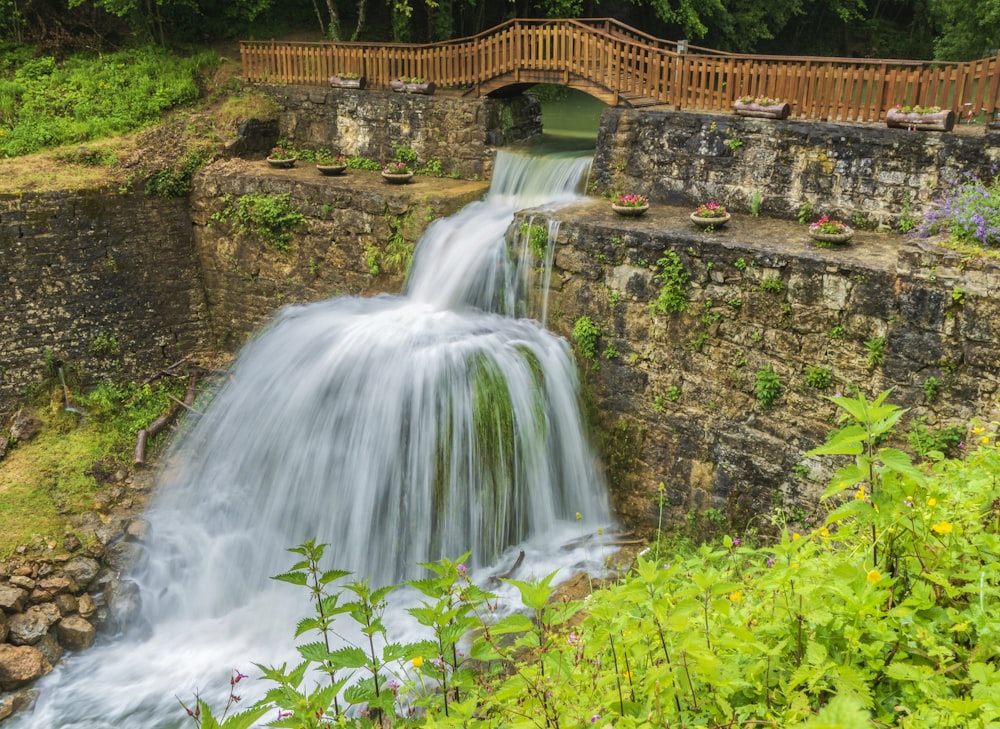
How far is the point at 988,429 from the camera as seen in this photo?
694 centimetres

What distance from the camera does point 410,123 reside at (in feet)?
43.5

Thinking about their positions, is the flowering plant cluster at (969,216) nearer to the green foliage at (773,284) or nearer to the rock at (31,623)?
the green foliage at (773,284)

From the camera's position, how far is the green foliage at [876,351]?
25.1 feet

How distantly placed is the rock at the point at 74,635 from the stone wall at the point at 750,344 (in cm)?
652

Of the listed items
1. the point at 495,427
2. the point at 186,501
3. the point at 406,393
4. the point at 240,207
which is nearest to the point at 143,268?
the point at 240,207

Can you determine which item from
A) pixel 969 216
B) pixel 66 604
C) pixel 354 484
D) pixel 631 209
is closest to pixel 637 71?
pixel 631 209

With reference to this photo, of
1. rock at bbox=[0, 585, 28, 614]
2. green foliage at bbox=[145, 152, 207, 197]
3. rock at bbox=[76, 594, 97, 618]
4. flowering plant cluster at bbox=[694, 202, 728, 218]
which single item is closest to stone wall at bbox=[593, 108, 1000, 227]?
flowering plant cluster at bbox=[694, 202, 728, 218]

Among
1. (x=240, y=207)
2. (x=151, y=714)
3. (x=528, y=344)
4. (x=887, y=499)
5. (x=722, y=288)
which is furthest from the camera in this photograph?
(x=240, y=207)

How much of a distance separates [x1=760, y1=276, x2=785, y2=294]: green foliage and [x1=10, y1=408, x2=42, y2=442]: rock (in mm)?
11143

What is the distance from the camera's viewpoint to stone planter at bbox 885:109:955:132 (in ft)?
27.8

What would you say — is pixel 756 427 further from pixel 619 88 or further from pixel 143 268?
pixel 143 268

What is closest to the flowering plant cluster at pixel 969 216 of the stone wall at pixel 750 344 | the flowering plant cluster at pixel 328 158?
the stone wall at pixel 750 344

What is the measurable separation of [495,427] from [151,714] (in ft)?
15.0

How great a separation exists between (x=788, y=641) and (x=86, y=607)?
884cm
